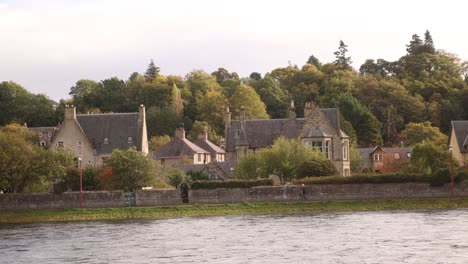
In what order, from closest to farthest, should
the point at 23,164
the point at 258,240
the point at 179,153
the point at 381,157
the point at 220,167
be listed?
the point at 258,240 < the point at 23,164 < the point at 220,167 < the point at 179,153 < the point at 381,157

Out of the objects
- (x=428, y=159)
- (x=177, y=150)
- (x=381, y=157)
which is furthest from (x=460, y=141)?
(x=177, y=150)

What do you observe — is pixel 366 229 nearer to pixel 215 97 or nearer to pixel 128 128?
pixel 128 128

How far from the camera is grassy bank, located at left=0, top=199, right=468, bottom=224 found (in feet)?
264

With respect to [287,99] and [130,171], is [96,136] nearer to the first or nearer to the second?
[130,171]

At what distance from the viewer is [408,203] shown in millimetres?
80562

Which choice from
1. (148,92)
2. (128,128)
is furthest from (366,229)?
(148,92)

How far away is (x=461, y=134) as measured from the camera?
386ft

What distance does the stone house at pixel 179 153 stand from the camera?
121 metres

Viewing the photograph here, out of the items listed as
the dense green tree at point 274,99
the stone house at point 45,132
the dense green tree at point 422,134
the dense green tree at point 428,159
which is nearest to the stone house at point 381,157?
the dense green tree at point 422,134

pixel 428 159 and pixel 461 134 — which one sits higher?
pixel 461 134

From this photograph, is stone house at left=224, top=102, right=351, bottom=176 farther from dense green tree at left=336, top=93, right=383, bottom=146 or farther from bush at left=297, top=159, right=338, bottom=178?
dense green tree at left=336, top=93, right=383, bottom=146

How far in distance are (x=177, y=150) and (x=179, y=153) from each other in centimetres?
84

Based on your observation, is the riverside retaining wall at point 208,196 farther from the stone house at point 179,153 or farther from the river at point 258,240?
the stone house at point 179,153

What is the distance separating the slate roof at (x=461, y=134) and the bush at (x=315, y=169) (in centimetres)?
2961
